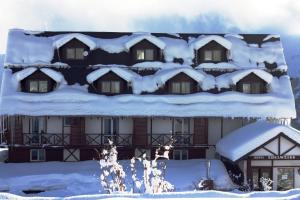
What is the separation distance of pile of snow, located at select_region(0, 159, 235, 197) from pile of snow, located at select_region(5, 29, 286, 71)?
6932 millimetres

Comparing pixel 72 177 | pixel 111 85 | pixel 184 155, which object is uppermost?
pixel 111 85

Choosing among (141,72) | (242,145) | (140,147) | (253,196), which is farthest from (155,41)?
(253,196)

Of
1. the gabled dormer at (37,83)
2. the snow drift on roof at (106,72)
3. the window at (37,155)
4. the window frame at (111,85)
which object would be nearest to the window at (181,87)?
the snow drift on roof at (106,72)

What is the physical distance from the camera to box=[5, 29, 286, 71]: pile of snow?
105 ft

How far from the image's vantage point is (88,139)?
99.0 ft

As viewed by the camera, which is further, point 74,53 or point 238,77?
point 74,53

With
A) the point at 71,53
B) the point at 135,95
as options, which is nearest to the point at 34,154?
the point at 71,53

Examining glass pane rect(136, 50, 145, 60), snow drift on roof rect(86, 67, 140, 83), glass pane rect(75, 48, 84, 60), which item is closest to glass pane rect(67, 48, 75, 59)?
glass pane rect(75, 48, 84, 60)

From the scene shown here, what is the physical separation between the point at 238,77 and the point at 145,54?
6.41 metres

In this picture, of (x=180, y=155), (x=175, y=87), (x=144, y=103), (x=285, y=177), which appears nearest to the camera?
(x=285, y=177)

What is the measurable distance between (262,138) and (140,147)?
26.2ft

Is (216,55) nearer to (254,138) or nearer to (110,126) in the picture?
(110,126)

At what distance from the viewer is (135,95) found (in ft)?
98.8

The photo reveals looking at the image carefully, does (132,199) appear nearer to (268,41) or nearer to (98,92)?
(98,92)
